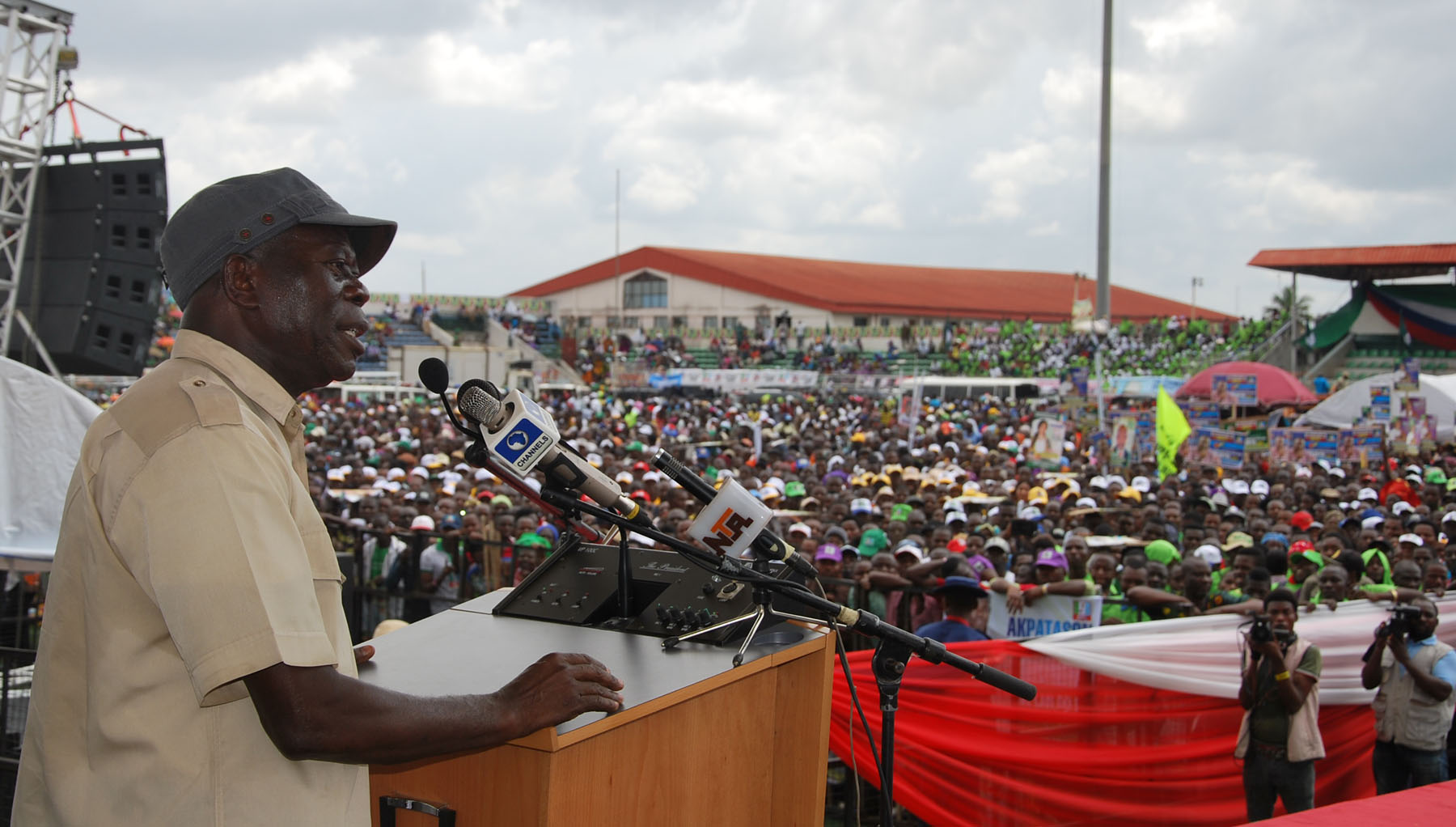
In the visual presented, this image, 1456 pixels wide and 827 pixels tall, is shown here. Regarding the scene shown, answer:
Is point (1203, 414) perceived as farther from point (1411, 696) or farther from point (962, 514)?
point (1411, 696)

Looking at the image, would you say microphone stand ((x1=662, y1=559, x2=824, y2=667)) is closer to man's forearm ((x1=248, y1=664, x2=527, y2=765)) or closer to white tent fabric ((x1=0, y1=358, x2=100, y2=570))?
man's forearm ((x1=248, y1=664, x2=527, y2=765))

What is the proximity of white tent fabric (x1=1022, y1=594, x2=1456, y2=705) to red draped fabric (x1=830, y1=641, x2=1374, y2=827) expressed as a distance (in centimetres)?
7

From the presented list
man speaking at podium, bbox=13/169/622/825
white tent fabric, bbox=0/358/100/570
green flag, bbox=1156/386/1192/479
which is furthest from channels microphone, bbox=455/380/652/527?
green flag, bbox=1156/386/1192/479

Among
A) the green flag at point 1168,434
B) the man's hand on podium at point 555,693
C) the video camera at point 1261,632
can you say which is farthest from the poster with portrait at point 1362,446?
the man's hand on podium at point 555,693

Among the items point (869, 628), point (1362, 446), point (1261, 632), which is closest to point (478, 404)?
point (869, 628)

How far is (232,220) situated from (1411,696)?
5.01m

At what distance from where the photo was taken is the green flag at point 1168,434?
14.8 m

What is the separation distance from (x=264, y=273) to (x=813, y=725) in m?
1.26

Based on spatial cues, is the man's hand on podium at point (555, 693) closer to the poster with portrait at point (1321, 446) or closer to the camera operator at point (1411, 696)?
the camera operator at point (1411, 696)

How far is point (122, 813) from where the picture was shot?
1.35 meters

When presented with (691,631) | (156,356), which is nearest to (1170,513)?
(691,631)

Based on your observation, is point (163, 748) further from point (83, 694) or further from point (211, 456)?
point (211, 456)

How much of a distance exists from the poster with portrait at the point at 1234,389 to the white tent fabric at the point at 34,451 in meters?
16.5

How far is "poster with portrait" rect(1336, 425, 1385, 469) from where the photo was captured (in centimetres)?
1459
